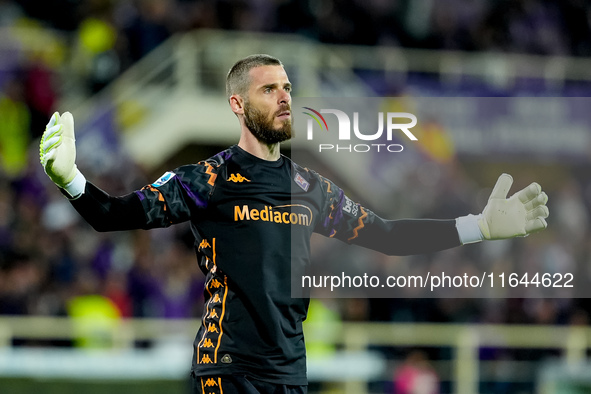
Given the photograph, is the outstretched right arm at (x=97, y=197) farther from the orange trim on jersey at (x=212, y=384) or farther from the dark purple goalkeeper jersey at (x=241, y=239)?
the orange trim on jersey at (x=212, y=384)

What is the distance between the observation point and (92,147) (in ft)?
43.9

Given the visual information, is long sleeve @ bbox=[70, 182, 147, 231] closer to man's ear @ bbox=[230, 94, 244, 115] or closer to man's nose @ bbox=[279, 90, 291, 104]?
man's ear @ bbox=[230, 94, 244, 115]

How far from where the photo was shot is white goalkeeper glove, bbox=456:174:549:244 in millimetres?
4930

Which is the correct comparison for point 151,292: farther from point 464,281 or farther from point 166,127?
point 464,281

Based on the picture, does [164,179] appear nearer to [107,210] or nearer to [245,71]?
[107,210]

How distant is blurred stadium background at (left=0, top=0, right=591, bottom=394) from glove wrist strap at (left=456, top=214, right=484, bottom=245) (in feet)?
1.89

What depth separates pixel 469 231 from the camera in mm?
5059

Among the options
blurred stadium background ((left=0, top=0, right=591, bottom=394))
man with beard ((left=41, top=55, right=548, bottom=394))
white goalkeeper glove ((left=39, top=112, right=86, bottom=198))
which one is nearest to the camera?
white goalkeeper glove ((left=39, top=112, right=86, bottom=198))

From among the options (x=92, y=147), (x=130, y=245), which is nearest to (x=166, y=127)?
(x=92, y=147)

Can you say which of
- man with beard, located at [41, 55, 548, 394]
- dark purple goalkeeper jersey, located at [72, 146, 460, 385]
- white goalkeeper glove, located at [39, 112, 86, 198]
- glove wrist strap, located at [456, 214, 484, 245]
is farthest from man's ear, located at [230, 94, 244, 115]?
glove wrist strap, located at [456, 214, 484, 245]

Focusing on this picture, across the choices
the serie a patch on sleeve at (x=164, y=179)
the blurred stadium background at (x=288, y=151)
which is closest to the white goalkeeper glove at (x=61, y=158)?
the serie a patch on sleeve at (x=164, y=179)

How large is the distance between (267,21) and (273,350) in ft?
37.9

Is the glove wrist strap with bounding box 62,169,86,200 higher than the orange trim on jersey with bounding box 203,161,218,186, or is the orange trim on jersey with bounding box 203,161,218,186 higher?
the orange trim on jersey with bounding box 203,161,218,186

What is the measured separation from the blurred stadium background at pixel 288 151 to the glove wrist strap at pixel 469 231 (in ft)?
1.89
